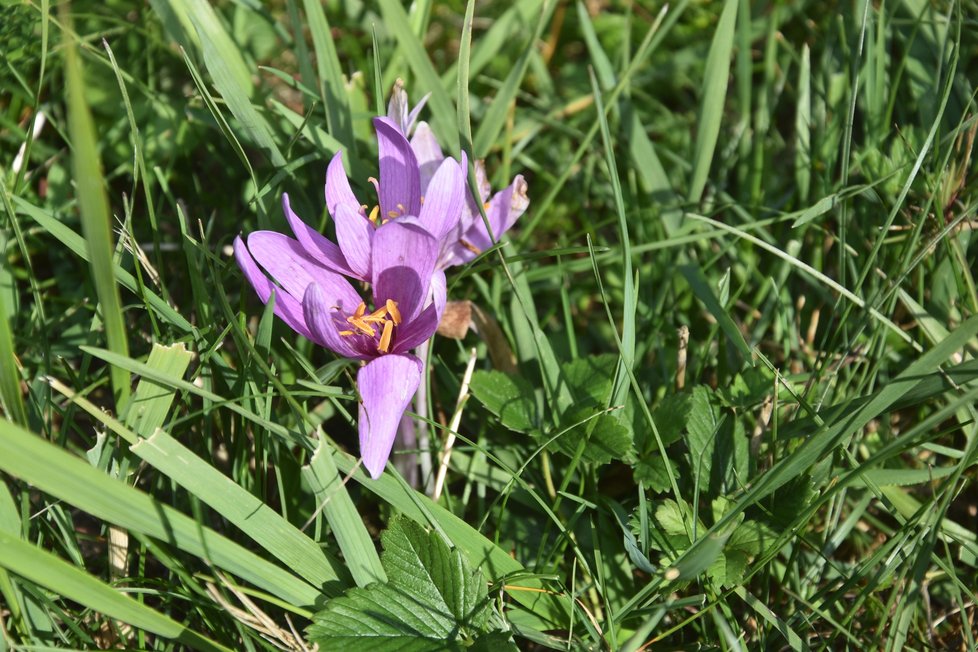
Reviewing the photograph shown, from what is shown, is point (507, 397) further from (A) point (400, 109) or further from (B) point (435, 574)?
(A) point (400, 109)

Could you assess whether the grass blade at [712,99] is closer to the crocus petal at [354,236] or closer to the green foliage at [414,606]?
the crocus petal at [354,236]

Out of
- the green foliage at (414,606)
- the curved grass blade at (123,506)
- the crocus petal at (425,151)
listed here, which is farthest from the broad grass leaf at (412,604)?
the crocus petal at (425,151)

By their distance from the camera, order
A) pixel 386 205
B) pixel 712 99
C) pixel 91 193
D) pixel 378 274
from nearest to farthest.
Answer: pixel 91 193 < pixel 378 274 < pixel 386 205 < pixel 712 99

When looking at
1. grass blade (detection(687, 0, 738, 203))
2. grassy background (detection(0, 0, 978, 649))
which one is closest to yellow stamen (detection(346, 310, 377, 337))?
grassy background (detection(0, 0, 978, 649))

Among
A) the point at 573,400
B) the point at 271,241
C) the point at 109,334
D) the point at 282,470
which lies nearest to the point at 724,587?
the point at 573,400

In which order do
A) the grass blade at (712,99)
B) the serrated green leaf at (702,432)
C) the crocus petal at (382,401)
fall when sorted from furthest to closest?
the grass blade at (712,99), the serrated green leaf at (702,432), the crocus petal at (382,401)

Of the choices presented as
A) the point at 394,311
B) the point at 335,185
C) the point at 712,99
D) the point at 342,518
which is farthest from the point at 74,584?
the point at 712,99

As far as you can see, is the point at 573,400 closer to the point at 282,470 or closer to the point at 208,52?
the point at 282,470
